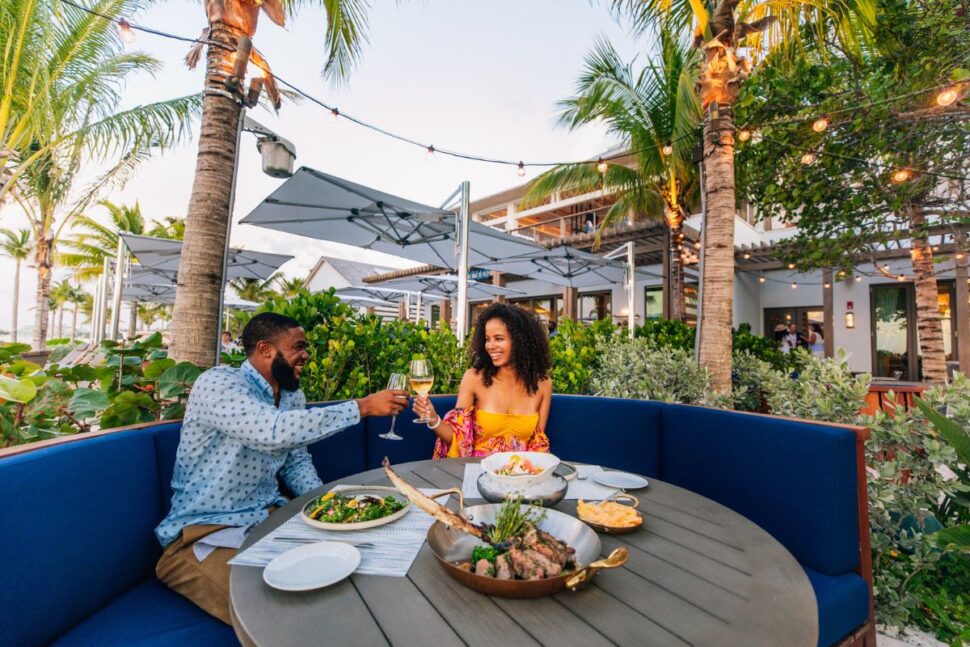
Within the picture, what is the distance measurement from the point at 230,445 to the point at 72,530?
1.61ft

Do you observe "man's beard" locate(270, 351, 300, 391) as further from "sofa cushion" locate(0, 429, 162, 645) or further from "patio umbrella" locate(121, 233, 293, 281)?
"patio umbrella" locate(121, 233, 293, 281)

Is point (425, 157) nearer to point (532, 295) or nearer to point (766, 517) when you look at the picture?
point (766, 517)

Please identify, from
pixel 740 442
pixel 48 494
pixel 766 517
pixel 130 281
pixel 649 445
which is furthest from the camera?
pixel 130 281

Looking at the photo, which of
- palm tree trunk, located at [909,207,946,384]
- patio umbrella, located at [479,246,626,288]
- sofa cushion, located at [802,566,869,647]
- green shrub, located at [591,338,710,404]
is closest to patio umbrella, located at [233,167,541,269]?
patio umbrella, located at [479,246,626,288]

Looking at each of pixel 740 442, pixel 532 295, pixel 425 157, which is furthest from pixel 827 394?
pixel 532 295

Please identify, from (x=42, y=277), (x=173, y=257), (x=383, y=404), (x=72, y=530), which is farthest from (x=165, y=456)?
(x=42, y=277)

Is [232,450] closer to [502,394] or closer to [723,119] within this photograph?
[502,394]

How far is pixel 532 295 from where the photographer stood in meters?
15.1

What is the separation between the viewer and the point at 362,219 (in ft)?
20.5

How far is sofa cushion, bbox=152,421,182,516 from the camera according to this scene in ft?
5.85

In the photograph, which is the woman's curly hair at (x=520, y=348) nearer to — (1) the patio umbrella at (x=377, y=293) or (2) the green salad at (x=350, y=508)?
(2) the green salad at (x=350, y=508)

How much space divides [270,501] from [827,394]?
10.8 ft

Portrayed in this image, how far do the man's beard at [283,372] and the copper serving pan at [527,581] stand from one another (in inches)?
46.1

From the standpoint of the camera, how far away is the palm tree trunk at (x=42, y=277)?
12.2 metres
